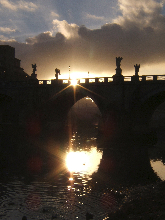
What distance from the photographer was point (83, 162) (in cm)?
2573

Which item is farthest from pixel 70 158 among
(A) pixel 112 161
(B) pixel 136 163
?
(B) pixel 136 163

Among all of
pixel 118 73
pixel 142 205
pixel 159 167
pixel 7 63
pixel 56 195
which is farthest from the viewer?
pixel 7 63

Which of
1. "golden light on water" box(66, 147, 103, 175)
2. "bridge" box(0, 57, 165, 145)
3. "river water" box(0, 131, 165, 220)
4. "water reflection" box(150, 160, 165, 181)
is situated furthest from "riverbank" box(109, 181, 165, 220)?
"bridge" box(0, 57, 165, 145)

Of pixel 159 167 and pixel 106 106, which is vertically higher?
pixel 106 106

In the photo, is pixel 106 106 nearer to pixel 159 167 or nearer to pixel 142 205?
pixel 159 167

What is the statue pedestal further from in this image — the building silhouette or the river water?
the building silhouette

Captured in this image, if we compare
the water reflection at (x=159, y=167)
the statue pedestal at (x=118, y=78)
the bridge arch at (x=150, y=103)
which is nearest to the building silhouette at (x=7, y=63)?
the statue pedestal at (x=118, y=78)

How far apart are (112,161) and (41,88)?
3199 cm

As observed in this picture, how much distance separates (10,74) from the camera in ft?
287

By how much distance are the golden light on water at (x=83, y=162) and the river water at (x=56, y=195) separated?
0.07 m

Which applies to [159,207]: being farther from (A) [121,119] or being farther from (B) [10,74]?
(B) [10,74]

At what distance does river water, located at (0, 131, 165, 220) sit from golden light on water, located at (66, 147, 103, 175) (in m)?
0.07

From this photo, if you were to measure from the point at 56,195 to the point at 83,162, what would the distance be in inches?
420

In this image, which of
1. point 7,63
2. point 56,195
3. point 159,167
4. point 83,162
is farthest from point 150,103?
point 7,63
